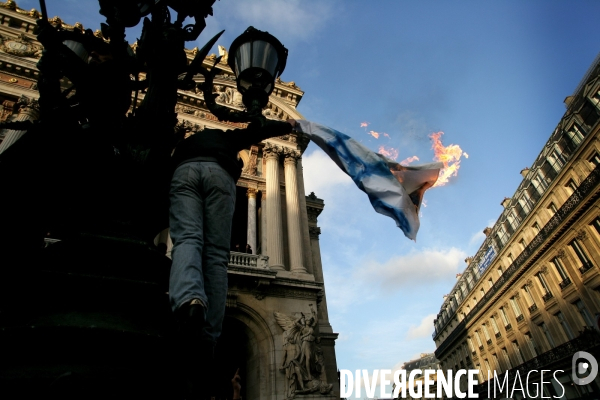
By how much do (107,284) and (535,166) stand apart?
3568cm

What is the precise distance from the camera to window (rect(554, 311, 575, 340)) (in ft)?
82.2

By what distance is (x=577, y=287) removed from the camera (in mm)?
24062

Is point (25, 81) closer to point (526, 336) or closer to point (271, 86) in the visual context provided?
point (271, 86)

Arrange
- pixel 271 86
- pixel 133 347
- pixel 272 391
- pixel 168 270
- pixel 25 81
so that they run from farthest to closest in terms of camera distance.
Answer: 1. pixel 25 81
2. pixel 272 391
3. pixel 271 86
4. pixel 168 270
5. pixel 133 347

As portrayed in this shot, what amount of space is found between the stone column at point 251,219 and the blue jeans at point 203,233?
12874 millimetres

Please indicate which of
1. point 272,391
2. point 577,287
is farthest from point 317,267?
point 577,287

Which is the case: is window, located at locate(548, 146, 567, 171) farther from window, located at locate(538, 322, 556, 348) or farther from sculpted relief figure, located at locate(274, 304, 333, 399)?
sculpted relief figure, located at locate(274, 304, 333, 399)

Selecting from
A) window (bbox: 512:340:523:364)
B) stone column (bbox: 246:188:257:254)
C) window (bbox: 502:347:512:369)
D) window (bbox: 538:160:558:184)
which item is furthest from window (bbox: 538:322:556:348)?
stone column (bbox: 246:188:257:254)

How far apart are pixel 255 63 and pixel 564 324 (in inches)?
1228

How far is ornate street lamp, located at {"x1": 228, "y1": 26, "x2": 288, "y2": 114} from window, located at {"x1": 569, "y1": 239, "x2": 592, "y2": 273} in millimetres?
27205

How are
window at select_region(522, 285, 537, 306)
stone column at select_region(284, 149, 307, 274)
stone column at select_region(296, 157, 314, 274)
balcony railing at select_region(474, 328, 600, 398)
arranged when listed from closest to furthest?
stone column at select_region(284, 149, 307, 274) < stone column at select_region(296, 157, 314, 274) < balcony railing at select_region(474, 328, 600, 398) < window at select_region(522, 285, 537, 306)

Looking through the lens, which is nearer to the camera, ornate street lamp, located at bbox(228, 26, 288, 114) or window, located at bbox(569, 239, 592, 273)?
ornate street lamp, located at bbox(228, 26, 288, 114)

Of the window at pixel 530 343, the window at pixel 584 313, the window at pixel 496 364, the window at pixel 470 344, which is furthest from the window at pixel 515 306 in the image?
the window at pixel 470 344

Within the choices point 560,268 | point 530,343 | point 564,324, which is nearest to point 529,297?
point 530,343
